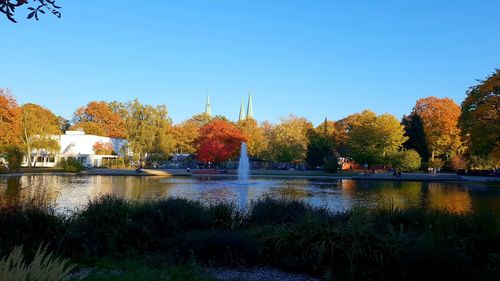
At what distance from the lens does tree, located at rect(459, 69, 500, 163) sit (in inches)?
1423

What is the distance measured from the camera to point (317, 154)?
70.3m

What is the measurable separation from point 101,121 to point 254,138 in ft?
124

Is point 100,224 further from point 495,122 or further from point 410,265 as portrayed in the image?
point 495,122

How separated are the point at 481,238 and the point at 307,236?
358cm

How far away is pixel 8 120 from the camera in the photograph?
44.7 metres

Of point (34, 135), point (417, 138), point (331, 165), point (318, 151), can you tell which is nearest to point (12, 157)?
point (34, 135)

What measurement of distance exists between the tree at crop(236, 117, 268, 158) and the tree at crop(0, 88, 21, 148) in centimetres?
3673

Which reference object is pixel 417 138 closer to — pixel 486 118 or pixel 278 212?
pixel 486 118

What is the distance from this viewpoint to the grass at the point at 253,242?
252 inches

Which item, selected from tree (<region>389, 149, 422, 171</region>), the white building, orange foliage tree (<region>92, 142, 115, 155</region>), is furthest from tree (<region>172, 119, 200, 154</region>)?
tree (<region>389, 149, 422, 171</region>)

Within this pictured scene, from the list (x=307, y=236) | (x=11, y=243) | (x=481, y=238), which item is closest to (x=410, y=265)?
(x=307, y=236)

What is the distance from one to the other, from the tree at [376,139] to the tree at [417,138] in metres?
6.81

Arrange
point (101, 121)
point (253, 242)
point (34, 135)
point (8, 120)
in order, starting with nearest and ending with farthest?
point (253, 242)
point (8, 120)
point (34, 135)
point (101, 121)

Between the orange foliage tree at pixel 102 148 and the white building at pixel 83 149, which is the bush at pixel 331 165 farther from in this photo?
the orange foliage tree at pixel 102 148
